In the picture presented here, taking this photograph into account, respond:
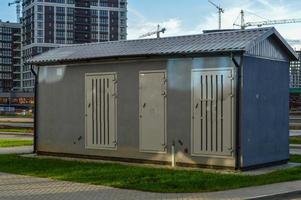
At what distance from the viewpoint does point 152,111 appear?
56.6 ft

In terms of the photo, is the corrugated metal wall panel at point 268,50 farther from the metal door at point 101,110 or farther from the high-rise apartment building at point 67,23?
the high-rise apartment building at point 67,23

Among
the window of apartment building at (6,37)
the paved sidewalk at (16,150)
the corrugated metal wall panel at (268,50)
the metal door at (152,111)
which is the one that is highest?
the window of apartment building at (6,37)

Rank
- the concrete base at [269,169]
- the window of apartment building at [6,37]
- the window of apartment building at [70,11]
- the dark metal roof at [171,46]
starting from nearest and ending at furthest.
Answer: the concrete base at [269,169], the dark metal roof at [171,46], the window of apartment building at [70,11], the window of apartment building at [6,37]

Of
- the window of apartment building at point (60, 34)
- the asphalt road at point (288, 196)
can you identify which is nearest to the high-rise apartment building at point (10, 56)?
the window of apartment building at point (60, 34)

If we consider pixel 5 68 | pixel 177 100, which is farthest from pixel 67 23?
pixel 177 100

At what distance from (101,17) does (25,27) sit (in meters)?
22.6

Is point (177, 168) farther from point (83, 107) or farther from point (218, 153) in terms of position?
point (83, 107)

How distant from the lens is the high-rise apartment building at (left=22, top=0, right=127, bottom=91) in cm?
16262

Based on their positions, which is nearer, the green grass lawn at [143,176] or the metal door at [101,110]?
the green grass lawn at [143,176]

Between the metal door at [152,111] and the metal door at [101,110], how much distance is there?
110 cm

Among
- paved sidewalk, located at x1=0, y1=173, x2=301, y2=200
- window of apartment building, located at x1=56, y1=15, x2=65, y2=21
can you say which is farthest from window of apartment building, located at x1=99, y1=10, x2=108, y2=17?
paved sidewalk, located at x1=0, y1=173, x2=301, y2=200

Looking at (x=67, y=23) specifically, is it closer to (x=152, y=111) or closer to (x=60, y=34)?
(x=60, y=34)

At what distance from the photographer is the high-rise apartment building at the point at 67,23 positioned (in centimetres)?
16262

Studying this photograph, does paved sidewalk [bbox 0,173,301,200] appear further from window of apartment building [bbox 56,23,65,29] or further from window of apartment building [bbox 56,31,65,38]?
window of apartment building [bbox 56,23,65,29]
